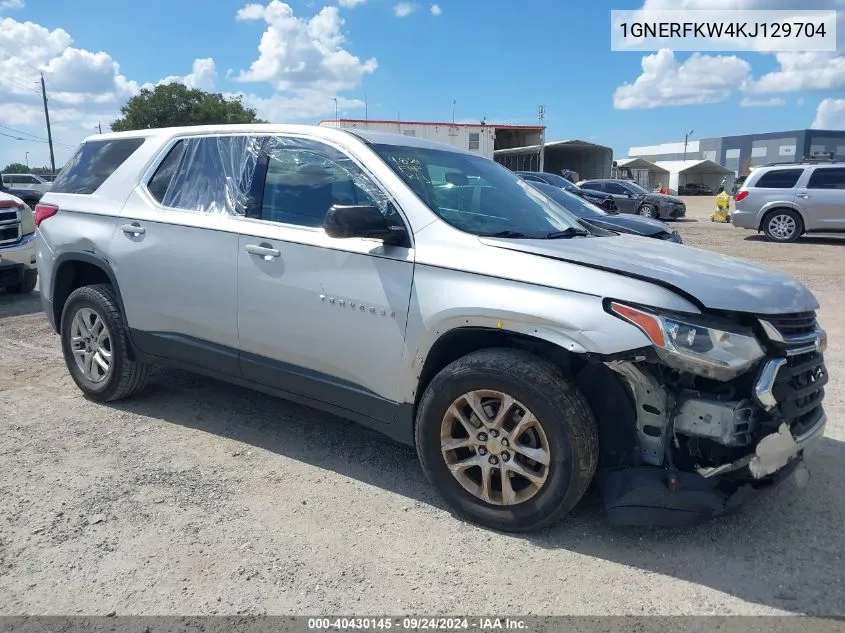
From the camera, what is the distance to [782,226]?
15977mm

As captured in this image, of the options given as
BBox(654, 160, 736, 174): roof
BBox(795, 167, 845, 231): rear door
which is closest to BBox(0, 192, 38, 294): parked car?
BBox(795, 167, 845, 231): rear door

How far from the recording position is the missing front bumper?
2781 millimetres

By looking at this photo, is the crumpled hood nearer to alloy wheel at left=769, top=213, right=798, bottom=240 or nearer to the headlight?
the headlight

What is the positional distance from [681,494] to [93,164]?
4380 mm

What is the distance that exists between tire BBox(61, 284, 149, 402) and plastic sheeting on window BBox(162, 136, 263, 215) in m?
0.84

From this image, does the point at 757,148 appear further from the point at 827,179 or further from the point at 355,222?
the point at 355,222

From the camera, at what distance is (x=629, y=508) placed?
283cm

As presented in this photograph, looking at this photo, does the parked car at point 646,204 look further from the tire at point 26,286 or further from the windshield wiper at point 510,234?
the windshield wiper at point 510,234

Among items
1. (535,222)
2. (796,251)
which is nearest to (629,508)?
(535,222)

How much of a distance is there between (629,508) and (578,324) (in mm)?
811

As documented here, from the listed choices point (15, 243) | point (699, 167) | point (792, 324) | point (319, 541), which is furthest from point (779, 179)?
point (699, 167)

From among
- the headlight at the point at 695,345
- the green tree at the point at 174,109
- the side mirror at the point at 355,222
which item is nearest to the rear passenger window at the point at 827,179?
the headlight at the point at 695,345

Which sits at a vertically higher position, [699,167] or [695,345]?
[699,167]

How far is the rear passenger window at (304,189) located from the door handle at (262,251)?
0.59 feet
